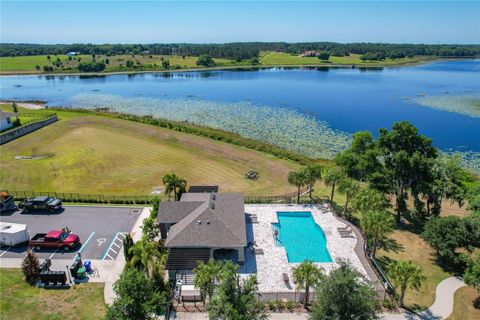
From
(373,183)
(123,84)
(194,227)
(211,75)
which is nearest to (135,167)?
(194,227)

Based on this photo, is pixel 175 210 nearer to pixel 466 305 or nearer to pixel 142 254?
pixel 142 254

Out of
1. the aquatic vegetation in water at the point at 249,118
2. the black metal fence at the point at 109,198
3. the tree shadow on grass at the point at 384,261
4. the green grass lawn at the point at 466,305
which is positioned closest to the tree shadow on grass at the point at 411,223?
the tree shadow on grass at the point at 384,261

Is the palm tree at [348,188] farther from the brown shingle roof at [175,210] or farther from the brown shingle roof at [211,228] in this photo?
the brown shingle roof at [175,210]

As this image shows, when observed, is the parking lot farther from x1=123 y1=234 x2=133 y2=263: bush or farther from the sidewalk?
the sidewalk

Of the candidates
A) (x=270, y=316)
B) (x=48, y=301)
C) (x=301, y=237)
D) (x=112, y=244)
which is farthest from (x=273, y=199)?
(x=48, y=301)

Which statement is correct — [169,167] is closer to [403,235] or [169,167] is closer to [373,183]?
[373,183]

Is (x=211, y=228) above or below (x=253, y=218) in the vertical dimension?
above

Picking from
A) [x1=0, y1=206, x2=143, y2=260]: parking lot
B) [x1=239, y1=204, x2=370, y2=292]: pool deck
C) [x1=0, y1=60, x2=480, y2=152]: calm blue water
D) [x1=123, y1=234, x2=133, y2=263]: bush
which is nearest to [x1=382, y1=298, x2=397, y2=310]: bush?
[x1=239, y1=204, x2=370, y2=292]: pool deck
